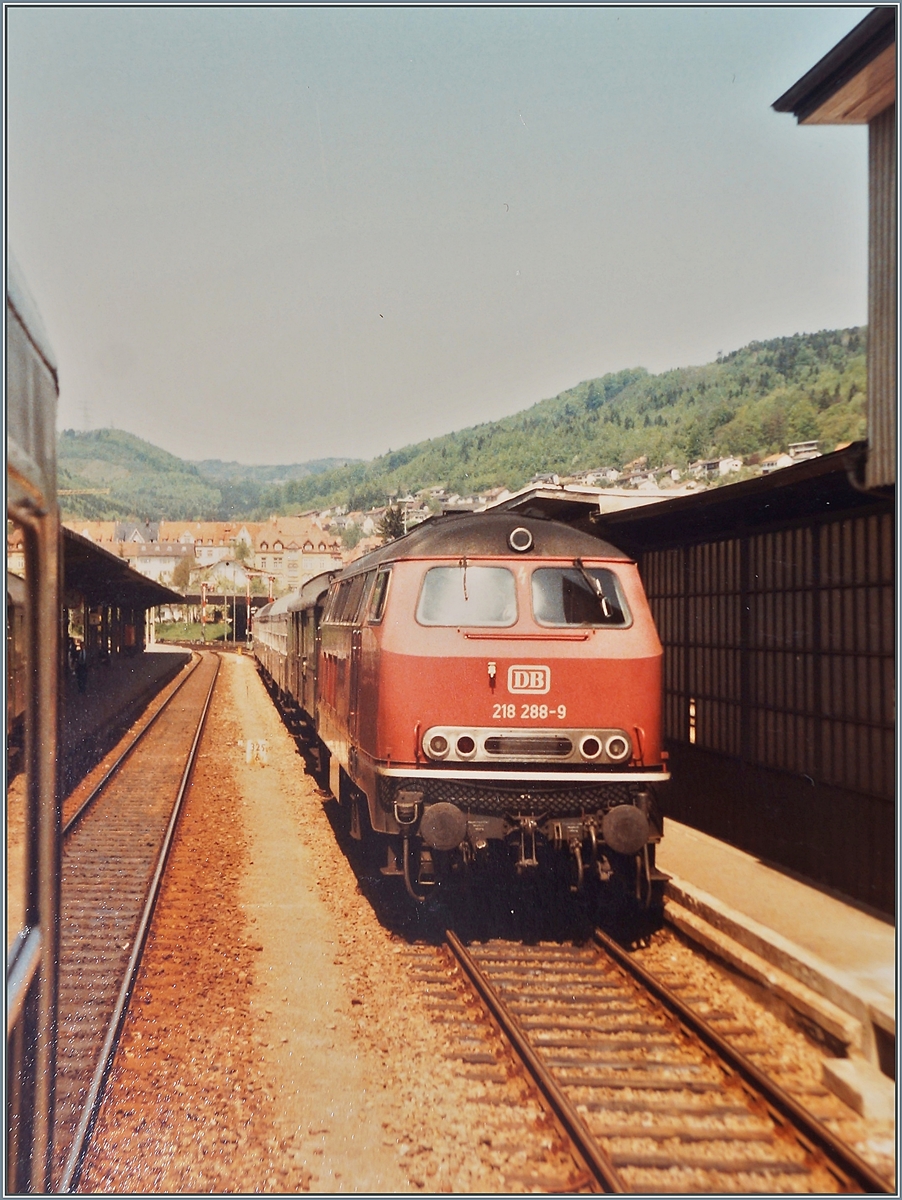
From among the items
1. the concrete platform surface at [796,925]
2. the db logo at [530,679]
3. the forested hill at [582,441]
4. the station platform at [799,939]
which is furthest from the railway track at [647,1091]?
the forested hill at [582,441]

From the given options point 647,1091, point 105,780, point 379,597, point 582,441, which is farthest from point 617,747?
point 582,441

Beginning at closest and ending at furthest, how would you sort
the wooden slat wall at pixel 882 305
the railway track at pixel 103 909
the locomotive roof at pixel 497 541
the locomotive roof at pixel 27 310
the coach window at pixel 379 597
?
the locomotive roof at pixel 27 310
the railway track at pixel 103 909
the wooden slat wall at pixel 882 305
the locomotive roof at pixel 497 541
the coach window at pixel 379 597

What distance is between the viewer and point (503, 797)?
6.70m

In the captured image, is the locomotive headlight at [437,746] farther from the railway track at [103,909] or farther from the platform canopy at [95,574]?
the platform canopy at [95,574]

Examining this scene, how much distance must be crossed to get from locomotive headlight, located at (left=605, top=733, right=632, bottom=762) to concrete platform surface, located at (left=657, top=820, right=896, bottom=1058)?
1286 millimetres

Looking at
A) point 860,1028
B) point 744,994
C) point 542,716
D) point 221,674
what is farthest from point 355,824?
point 221,674

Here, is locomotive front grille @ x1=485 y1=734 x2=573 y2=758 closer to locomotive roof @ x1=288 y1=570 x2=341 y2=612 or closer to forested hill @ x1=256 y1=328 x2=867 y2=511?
locomotive roof @ x1=288 y1=570 x2=341 y2=612

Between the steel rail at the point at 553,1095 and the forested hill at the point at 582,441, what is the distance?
3213cm

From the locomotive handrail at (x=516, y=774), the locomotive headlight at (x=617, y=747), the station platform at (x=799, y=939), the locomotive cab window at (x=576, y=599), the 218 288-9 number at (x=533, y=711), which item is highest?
the locomotive cab window at (x=576, y=599)

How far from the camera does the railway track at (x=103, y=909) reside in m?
4.71

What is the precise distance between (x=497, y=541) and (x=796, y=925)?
3.46m

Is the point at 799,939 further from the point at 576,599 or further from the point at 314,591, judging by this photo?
the point at 314,591

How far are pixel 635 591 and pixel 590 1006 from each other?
302cm

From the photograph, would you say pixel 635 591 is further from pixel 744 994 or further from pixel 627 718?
pixel 744 994
